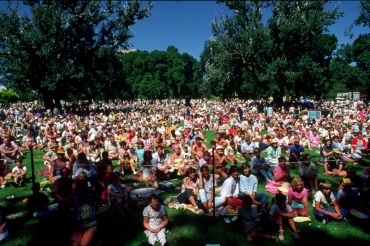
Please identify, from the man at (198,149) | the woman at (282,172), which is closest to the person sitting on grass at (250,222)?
the woman at (282,172)

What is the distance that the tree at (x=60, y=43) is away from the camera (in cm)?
2830

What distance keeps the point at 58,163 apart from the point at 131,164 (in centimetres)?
241

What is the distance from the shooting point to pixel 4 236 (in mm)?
5863

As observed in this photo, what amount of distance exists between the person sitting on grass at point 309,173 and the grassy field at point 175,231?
1.60 meters

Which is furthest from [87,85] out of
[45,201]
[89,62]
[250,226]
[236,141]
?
[250,226]

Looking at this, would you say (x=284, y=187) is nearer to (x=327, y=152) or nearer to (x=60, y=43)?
(x=327, y=152)

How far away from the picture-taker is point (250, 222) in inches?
232

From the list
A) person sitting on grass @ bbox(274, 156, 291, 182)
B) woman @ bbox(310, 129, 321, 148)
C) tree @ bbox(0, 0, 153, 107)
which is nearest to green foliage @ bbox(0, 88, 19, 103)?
tree @ bbox(0, 0, 153, 107)

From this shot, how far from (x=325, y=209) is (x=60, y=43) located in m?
29.8

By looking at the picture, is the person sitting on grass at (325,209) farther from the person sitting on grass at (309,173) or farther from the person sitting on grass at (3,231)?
the person sitting on grass at (3,231)

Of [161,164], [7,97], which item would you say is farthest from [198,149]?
[7,97]

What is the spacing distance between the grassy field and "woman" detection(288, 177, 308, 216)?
1.05ft

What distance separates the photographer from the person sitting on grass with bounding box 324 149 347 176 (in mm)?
9617

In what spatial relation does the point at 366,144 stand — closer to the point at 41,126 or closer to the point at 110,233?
the point at 110,233
